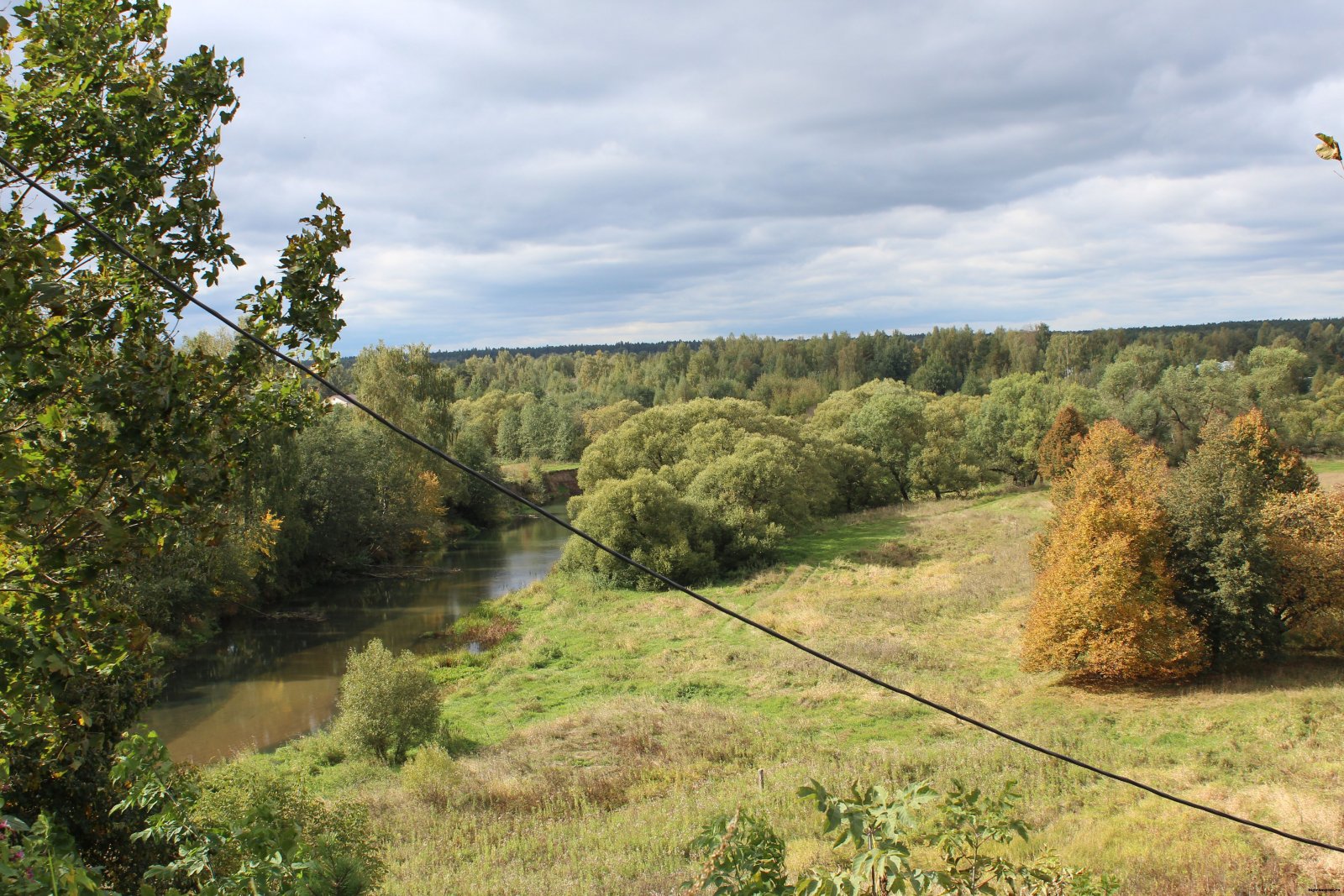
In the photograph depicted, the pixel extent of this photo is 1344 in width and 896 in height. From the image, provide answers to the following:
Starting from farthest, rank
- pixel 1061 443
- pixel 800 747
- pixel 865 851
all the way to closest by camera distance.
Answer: pixel 1061 443
pixel 800 747
pixel 865 851

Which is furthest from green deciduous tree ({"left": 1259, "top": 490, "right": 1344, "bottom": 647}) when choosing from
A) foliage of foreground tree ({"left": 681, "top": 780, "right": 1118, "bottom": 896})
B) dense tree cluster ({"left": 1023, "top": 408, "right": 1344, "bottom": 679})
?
foliage of foreground tree ({"left": 681, "top": 780, "right": 1118, "bottom": 896})

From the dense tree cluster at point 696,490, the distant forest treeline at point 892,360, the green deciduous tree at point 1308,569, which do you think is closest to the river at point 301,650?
the dense tree cluster at point 696,490

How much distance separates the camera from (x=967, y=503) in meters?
48.7

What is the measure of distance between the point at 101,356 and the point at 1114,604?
19325mm

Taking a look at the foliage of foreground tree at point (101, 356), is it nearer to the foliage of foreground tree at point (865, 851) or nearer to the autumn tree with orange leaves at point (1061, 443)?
the foliage of foreground tree at point (865, 851)

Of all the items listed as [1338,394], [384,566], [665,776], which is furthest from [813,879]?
[1338,394]

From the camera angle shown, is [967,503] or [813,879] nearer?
[813,879]

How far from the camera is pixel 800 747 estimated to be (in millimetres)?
15211

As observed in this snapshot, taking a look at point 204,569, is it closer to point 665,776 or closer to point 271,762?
point 271,762

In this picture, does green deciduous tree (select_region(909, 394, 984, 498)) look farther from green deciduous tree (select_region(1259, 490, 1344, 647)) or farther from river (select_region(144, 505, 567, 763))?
green deciduous tree (select_region(1259, 490, 1344, 647))

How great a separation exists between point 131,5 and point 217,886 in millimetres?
4850

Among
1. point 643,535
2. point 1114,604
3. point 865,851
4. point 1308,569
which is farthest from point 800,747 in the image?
point 643,535

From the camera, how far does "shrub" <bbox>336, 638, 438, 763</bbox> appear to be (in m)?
16.2

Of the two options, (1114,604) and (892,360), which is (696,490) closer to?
(1114,604)
